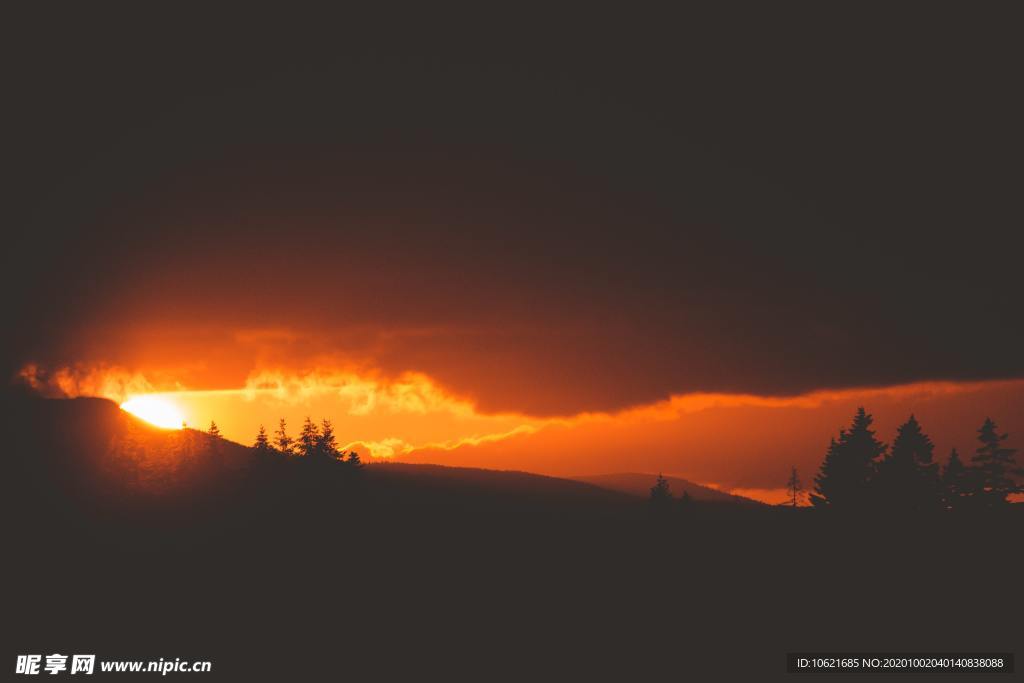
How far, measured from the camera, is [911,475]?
2864 inches

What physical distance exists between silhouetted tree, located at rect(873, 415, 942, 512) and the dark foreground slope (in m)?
2.27

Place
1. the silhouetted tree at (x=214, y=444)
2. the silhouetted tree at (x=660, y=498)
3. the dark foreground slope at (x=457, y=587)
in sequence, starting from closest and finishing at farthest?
1. the dark foreground slope at (x=457, y=587)
2. the silhouetted tree at (x=660, y=498)
3. the silhouetted tree at (x=214, y=444)

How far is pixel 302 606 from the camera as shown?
82.1 m

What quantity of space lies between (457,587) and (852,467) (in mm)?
43789

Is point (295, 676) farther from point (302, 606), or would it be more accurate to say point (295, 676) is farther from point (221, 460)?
point (221, 460)

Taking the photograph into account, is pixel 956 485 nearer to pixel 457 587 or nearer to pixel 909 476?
pixel 909 476

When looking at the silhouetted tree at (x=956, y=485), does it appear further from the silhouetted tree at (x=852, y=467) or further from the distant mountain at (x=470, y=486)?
the distant mountain at (x=470, y=486)

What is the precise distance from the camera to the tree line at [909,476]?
237 ft

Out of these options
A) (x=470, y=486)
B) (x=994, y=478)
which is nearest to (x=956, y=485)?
(x=994, y=478)

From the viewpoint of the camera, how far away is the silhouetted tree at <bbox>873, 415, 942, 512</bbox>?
238ft

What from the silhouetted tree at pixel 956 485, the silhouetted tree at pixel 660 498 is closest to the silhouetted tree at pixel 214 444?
the silhouetted tree at pixel 660 498

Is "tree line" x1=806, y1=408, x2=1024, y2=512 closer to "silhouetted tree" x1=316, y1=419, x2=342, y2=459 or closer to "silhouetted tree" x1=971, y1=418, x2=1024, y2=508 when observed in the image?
"silhouetted tree" x1=971, y1=418, x2=1024, y2=508

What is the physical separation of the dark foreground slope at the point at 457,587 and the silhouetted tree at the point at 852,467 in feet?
9.48

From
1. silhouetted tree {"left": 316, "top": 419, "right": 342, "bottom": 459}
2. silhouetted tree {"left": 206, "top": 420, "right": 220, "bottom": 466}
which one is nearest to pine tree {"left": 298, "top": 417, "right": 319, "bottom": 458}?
silhouetted tree {"left": 316, "top": 419, "right": 342, "bottom": 459}
